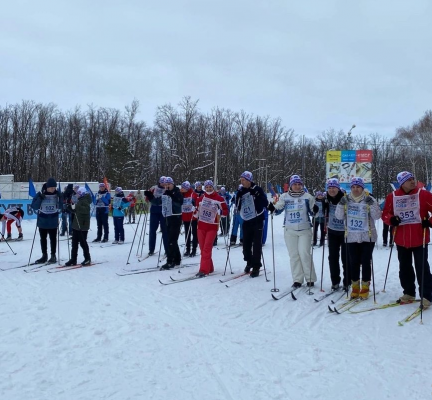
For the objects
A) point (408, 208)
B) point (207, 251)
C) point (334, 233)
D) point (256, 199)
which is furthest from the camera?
point (207, 251)

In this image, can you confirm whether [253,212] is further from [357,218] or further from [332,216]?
[357,218]

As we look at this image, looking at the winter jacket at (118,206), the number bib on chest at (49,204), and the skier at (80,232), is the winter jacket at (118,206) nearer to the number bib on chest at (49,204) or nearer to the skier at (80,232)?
the skier at (80,232)

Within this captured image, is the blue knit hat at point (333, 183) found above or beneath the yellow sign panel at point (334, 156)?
beneath

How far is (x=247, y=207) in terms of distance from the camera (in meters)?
8.64

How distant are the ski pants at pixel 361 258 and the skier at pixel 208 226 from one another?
300 cm

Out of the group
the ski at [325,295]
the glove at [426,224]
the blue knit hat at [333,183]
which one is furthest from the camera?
the blue knit hat at [333,183]

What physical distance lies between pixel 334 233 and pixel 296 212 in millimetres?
738

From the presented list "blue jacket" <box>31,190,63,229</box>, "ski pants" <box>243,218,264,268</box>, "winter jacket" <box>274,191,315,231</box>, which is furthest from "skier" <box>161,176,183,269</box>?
"winter jacket" <box>274,191,315,231</box>

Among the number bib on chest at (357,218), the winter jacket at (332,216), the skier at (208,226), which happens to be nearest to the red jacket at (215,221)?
the skier at (208,226)

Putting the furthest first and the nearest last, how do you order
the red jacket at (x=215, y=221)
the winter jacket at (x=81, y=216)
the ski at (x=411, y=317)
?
the winter jacket at (x=81, y=216) < the red jacket at (x=215, y=221) < the ski at (x=411, y=317)

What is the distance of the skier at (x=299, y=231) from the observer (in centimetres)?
746

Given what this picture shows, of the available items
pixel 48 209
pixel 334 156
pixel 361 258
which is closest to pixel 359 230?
pixel 361 258

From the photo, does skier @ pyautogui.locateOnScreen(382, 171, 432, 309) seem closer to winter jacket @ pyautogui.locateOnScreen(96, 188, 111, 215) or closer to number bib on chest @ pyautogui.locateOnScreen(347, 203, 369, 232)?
number bib on chest @ pyautogui.locateOnScreen(347, 203, 369, 232)

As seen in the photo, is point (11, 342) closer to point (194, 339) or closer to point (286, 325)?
point (194, 339)
